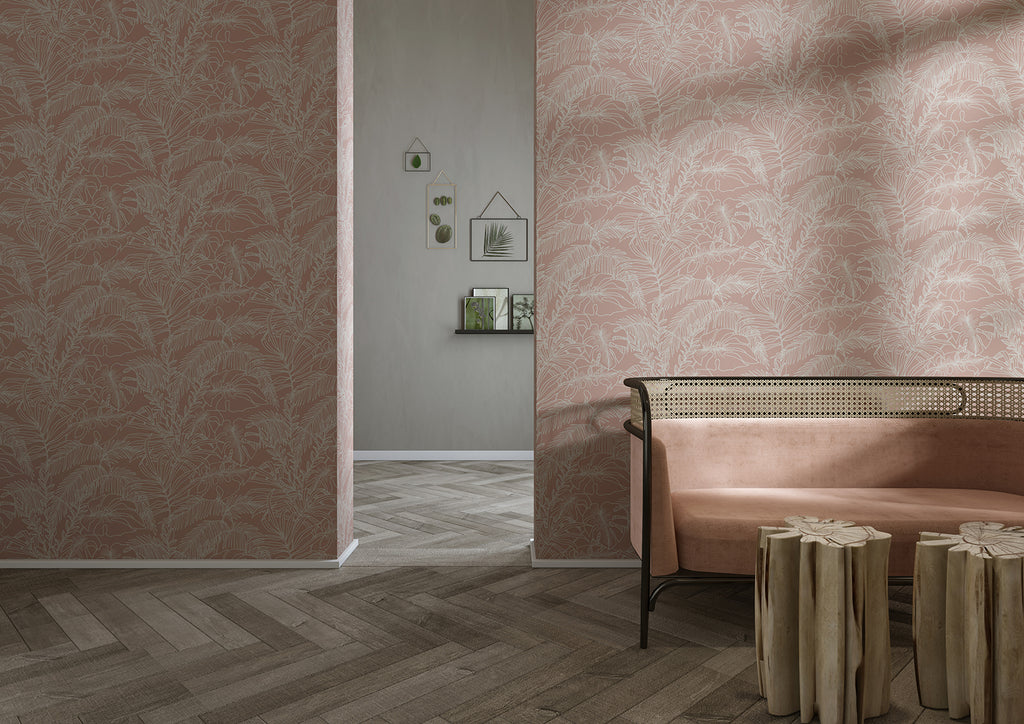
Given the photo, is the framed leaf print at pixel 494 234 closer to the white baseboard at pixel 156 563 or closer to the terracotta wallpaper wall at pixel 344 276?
the terracotta wallpaper wall at pixel 344 276

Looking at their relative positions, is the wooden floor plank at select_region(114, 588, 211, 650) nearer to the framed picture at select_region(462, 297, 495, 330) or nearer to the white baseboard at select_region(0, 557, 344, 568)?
the white baseboard at select_region(0, 557, 344, 568)

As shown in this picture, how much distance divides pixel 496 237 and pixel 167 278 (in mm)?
2946

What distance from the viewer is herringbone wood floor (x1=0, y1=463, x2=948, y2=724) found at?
5.31ft

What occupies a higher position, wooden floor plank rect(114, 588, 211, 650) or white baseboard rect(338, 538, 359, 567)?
white baseboard rect(338, 538, 359, 567)

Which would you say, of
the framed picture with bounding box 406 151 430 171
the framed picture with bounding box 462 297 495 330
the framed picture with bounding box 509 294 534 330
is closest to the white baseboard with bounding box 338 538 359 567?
the framed picture with bounding box 462 297 495 330

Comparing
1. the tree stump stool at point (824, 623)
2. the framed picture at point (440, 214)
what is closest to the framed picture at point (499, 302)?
the framed picture at point (440, 214)

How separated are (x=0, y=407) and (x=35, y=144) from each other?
3.27 ft

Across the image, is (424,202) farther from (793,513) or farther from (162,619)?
(793,513)

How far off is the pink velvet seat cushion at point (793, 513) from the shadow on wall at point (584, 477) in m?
0.55

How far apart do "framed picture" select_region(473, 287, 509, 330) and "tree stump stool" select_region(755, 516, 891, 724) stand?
3.71 metres

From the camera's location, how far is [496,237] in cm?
523

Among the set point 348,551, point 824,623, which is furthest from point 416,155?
point 824,623

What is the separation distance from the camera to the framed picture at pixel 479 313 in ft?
17.1

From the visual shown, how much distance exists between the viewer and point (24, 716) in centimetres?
157
